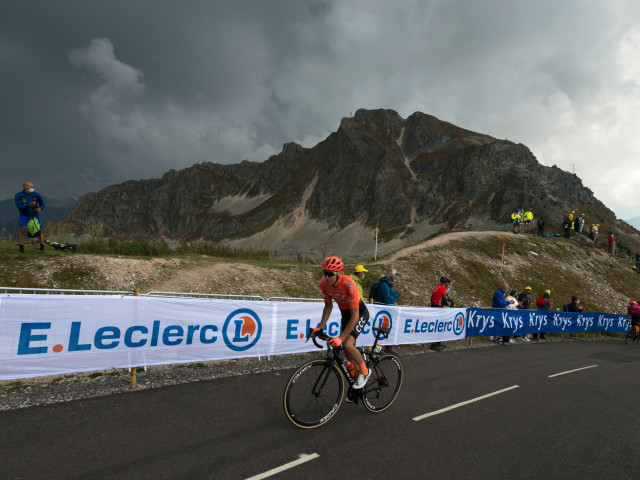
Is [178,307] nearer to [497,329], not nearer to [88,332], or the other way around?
[88,332]

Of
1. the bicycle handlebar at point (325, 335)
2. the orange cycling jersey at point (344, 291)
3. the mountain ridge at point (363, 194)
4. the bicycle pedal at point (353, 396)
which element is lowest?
the bicycle pedal at point (353, 396)

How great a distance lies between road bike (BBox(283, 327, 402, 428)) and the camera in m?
4.42

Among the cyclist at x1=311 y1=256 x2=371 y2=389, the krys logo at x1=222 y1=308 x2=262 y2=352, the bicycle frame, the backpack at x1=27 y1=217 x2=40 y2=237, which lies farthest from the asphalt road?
the backpack at x1=27 y1=217 x2=40 y2=237

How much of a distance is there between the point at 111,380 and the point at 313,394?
13.3ft

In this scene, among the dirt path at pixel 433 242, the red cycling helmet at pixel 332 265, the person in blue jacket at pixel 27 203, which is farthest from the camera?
the dirt path at pixel 433 242

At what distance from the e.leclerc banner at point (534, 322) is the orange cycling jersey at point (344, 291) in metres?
9.47

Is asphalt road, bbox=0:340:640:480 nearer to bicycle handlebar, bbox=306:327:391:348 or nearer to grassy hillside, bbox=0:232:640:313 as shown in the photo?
bicycle handlebar, bbox=306:327:391:348

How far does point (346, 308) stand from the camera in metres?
4.93

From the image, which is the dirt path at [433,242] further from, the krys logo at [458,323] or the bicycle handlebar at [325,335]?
the bicycle handlebar at [325,335]

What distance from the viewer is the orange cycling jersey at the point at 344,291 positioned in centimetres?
473

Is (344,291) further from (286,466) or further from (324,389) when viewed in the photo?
(286,466)

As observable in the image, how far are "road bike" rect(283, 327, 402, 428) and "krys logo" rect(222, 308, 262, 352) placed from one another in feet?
9.25

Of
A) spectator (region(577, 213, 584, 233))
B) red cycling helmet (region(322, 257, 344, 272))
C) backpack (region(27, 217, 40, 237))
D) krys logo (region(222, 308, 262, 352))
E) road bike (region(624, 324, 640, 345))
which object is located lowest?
road bike (region(624, 324, 640, 345))

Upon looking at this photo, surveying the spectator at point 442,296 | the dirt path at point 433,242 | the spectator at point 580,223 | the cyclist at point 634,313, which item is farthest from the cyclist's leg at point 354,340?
the spectator at point 580,223
